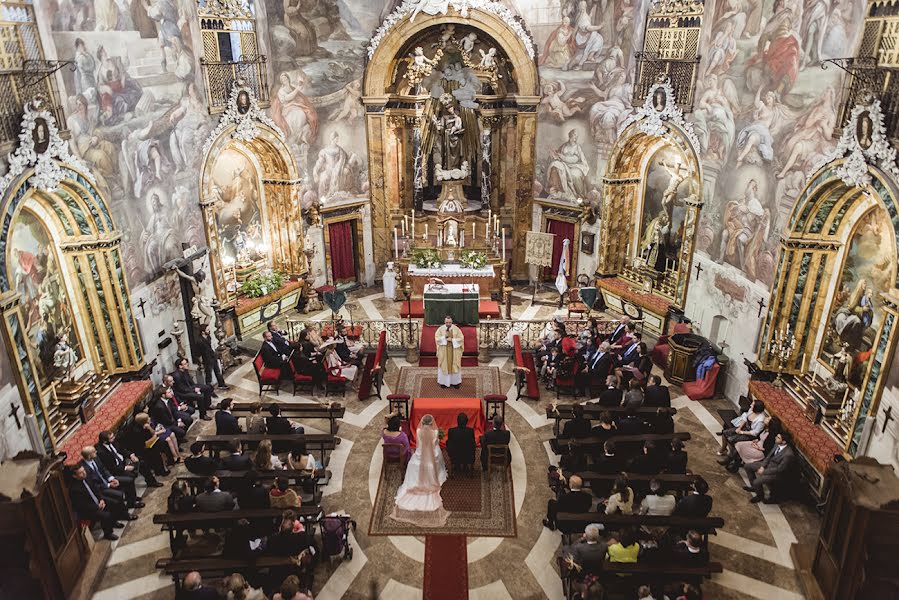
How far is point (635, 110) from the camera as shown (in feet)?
54.3

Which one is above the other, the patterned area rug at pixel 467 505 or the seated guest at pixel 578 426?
the seated guest at pixel 578 426

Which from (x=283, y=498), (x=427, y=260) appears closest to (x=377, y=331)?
(x=427, y=260)

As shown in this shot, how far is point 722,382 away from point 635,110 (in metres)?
7.27

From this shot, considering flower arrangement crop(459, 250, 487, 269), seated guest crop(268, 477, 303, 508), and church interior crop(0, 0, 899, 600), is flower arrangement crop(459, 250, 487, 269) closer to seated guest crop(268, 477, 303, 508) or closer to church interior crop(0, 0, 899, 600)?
church interior crop(0, 0, 899, 600)

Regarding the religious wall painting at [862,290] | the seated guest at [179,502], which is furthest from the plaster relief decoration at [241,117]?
the religious wall painting at [862,290]

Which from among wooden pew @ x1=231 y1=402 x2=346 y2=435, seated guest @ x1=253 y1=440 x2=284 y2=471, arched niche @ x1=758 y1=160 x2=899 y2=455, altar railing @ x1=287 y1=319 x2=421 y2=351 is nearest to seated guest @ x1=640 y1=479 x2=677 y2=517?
arched niche @ x1=758 y1=160 x2=899 y2=455

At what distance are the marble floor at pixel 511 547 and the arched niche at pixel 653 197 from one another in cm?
540

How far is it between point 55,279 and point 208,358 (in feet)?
11.7

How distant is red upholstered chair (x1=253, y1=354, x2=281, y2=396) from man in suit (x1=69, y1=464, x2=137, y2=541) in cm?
452

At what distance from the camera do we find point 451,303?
16719mm

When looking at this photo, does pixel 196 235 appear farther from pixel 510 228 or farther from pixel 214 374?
A: pixel 510 228

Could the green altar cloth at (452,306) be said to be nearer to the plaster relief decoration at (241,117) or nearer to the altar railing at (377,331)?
the altar railing at (377,331)

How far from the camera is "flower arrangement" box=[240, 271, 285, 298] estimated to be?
1745 cm

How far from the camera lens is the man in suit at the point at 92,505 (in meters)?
9.59
